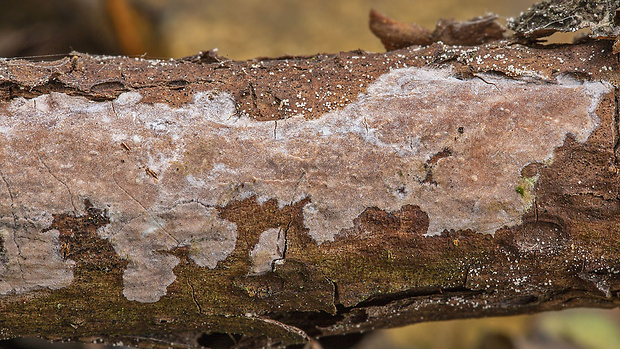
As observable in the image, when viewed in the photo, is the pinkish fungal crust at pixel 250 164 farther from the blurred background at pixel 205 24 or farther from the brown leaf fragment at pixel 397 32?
the blurred background at pixel 205 24

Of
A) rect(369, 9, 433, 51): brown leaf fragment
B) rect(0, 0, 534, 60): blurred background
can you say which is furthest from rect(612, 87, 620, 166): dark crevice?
rect(0, 0, 534, 60): blurred background

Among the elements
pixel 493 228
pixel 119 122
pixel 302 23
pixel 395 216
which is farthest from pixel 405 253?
pixel 302 23

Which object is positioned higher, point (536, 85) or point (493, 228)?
point (536, 85)

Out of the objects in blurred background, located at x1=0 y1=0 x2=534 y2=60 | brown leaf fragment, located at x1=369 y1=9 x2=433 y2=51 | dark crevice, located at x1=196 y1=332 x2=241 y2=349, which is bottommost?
dark crevice, located at x1=196 y1=332 x2=241 y2=349

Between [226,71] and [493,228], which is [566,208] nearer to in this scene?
[493,228]

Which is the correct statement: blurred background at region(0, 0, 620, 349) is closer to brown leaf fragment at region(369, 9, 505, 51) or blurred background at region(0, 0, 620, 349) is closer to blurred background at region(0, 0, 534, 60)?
blurred background at region(0, 0, 534, 60)

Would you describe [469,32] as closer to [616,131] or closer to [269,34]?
[616,131]
